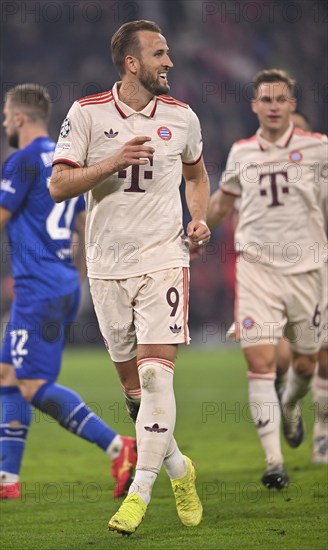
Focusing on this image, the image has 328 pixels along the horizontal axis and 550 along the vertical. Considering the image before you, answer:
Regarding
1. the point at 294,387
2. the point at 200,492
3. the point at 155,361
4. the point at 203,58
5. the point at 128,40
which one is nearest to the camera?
the point at 155,361

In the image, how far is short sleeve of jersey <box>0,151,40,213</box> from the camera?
6211mm

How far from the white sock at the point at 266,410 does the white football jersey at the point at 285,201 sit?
0.75 m

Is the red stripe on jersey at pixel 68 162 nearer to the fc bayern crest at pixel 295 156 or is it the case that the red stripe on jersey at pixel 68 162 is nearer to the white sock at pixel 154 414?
the white sock at pixel 154 414

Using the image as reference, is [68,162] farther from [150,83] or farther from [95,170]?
[150,83]

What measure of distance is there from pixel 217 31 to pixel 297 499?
59.3 ft

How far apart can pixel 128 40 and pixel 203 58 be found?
1740cm

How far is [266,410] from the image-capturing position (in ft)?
20.7

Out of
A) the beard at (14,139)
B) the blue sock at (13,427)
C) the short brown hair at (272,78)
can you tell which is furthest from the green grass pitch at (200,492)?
the short brown hair at (272,78)

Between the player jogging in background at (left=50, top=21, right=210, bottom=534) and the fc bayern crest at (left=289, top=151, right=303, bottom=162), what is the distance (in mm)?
1824

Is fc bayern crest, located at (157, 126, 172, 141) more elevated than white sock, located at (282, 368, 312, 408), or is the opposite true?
fc bayern crest, located at (157, 126, 172, 141)

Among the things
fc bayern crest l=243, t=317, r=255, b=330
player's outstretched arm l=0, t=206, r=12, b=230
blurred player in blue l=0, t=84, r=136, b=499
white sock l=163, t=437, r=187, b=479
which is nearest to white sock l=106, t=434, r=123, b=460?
blurred player in blue l=0, t=84, r=136, b=499

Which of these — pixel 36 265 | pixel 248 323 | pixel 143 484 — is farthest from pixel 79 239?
pixel 143 484

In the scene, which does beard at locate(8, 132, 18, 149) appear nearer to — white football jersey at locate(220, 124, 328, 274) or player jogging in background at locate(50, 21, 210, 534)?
white football jersey at locate(220, 124, 328, 274)

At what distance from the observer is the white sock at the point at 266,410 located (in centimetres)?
623
